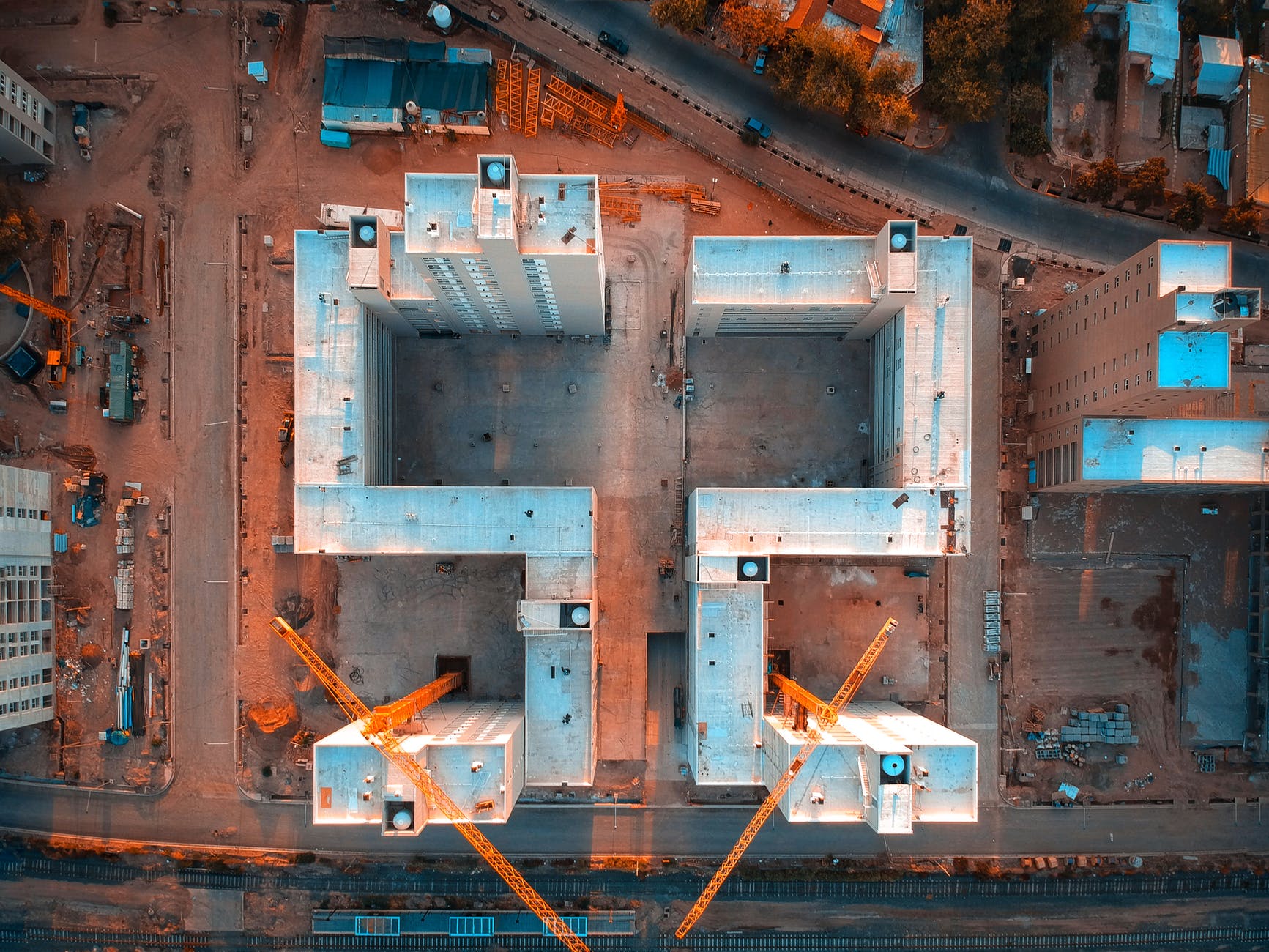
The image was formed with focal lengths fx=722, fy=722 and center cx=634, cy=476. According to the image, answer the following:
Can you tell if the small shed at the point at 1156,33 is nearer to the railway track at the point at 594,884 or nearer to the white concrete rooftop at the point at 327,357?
the white concrete rooftop at the point at 327,357

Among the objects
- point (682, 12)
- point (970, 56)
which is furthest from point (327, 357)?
point (970, 56)

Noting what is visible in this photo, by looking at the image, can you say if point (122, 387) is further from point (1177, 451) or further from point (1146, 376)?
point (1177, 451)

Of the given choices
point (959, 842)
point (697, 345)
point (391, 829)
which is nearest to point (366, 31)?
point (697, 345)

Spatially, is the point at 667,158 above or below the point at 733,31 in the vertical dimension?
below

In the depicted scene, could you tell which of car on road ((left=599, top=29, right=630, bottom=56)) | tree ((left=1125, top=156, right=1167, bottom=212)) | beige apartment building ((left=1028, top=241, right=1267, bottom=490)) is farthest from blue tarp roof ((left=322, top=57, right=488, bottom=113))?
tree ((left=1125, top=156, right=1167, bottom=212))

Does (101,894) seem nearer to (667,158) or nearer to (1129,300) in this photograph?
(667,158)

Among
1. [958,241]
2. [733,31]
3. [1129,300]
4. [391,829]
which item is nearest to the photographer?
[391,829]

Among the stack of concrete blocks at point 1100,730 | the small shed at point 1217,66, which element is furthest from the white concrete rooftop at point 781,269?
the stack of concrete blocks at point 1100,730
